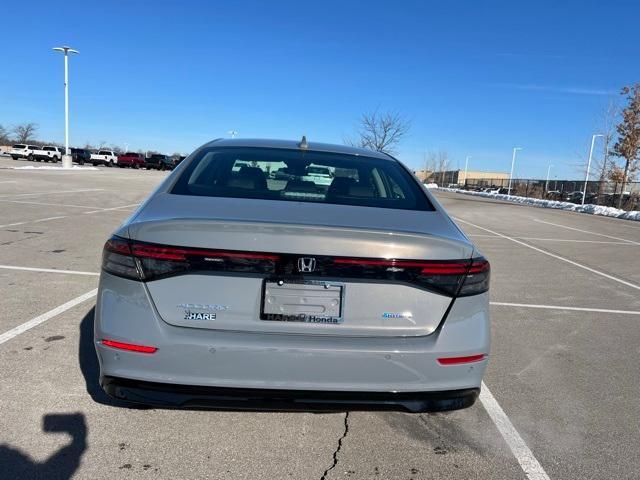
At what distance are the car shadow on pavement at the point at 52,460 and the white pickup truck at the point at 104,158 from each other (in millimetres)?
61938

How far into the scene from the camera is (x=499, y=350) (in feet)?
14.1

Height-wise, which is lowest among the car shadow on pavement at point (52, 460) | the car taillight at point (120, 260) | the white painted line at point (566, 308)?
the car shadow on pavement at point (52, 460)

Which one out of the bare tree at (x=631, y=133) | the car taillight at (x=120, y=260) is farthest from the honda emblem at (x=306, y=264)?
the bare tree at (x=631, y=133)

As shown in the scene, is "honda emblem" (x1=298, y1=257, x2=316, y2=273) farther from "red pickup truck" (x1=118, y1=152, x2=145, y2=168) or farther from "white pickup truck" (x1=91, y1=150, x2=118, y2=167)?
"red pickup truck" (x1=118, y1=152, x2=145, y2=168)

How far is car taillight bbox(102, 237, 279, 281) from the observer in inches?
85.0

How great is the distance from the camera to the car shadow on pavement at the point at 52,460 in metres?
2.36

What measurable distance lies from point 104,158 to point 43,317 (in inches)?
2421

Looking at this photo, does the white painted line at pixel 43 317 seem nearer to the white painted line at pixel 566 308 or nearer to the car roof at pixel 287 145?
the car roof at pixel 287 145

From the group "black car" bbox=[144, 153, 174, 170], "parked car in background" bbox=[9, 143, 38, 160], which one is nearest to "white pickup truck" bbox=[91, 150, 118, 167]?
"black car" bbox=[144, 153, 174, 170]

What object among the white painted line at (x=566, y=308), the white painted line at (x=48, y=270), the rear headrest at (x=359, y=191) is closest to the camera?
the rear headrest at (x=359, y=191)

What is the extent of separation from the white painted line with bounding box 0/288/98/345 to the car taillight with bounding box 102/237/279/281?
2337mm

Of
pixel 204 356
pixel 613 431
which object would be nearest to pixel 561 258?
pixel 613 431

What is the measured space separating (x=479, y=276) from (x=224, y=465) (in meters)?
1.54

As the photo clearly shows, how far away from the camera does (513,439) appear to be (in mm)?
2879
